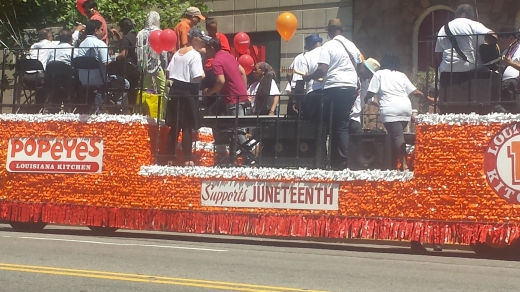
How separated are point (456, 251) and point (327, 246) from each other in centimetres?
157

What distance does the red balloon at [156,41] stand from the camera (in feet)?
41.4

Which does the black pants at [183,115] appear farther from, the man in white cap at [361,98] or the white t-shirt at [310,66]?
the man in white cap at [361,98]

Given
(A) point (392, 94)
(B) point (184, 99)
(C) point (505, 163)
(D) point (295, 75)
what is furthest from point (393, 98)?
(B) point (184, 99)

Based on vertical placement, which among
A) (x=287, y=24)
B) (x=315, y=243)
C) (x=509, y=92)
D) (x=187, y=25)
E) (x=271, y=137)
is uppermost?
(x=287, y=24)

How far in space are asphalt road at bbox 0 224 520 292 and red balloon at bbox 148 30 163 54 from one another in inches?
102

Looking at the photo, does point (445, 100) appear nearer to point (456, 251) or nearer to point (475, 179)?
point (475, 179)

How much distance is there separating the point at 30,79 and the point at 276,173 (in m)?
4.07

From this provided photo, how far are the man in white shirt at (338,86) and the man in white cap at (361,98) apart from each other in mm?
912

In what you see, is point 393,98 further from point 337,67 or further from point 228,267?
point 228,267

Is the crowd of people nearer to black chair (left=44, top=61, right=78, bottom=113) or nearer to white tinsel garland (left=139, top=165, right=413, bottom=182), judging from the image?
black chair (left=44, top=61, right=78, bottom=113)

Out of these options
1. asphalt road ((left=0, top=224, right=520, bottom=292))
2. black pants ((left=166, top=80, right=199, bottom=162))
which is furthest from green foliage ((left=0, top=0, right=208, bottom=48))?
asphalt road ((left=0, top=224, right=520, bottom=292))

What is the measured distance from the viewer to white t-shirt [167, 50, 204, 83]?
1225 centimetres

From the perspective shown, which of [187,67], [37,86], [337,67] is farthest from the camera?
[37,86]

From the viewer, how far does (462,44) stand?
10797mm
